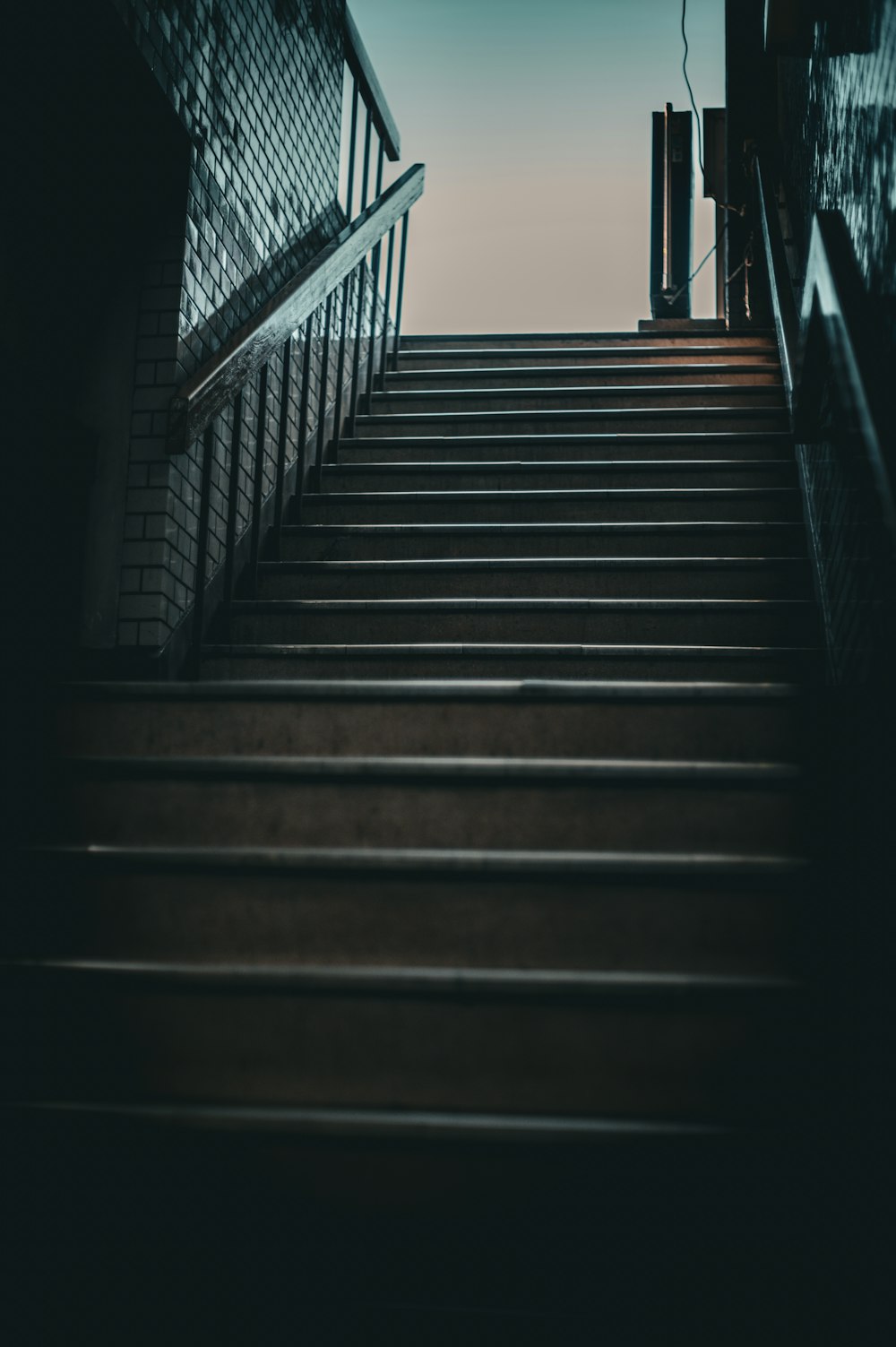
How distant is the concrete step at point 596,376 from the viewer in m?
4.68

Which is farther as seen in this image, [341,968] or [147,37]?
[147,37]

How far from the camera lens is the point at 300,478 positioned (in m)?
3.63

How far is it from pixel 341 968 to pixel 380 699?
53 centimetres

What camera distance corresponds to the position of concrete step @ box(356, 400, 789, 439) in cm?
418

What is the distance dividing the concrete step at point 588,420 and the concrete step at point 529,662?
1.64m

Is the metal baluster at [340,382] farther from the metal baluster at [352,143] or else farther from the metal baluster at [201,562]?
the metal baluster at [201,562]

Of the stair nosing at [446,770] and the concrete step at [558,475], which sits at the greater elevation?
the concrete step at [558,475]

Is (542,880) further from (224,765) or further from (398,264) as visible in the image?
(398,264)

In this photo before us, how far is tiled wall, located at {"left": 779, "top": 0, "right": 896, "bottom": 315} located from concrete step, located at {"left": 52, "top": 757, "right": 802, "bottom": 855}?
3.04ft

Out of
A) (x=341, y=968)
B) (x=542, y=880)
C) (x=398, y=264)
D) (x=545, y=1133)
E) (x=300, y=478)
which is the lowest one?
(x=545, y=1133)

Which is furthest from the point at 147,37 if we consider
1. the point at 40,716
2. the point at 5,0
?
the point at 40,716

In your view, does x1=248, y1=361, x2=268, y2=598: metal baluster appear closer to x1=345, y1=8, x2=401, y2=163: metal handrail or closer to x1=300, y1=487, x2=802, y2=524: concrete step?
x1=300, y1=487, x2=802, y2=524: concrete step

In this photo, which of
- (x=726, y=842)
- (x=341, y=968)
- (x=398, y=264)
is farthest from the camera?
(x=398, y=264)

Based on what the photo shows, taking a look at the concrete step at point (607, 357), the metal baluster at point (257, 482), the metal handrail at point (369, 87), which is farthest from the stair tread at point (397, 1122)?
the metal handrail at point (369, 87)
